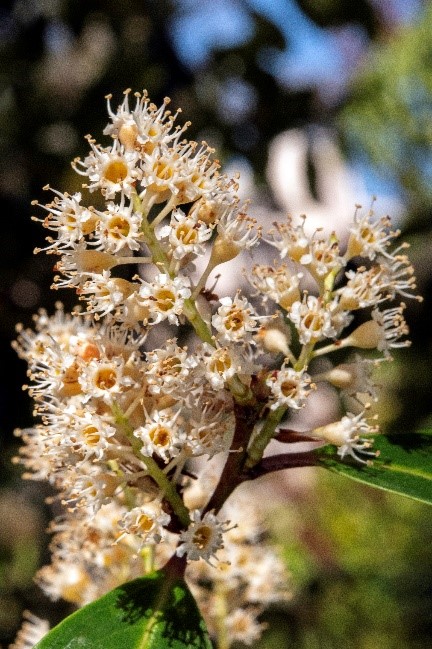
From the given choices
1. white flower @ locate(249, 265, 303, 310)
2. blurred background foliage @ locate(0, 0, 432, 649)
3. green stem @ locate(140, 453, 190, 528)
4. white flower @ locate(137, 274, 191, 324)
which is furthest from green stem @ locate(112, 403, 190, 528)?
blurred background foliage @ locate(0, 0, 432, 649)

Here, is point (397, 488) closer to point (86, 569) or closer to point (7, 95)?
point (86, 569)

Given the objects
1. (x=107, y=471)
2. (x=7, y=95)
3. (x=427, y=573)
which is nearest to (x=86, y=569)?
(x=107, y=471)

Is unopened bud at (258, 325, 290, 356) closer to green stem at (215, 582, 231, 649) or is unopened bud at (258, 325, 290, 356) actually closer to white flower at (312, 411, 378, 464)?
white flower at (312, 411, 378, 464)

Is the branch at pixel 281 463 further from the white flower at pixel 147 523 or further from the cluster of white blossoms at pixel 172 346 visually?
the white flower at pixel 147 523

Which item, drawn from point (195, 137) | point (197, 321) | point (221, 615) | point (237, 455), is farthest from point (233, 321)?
point (195, 137)

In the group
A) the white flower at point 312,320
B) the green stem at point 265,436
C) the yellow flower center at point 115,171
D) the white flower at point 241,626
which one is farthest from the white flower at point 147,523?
the white flower at point 241,626
